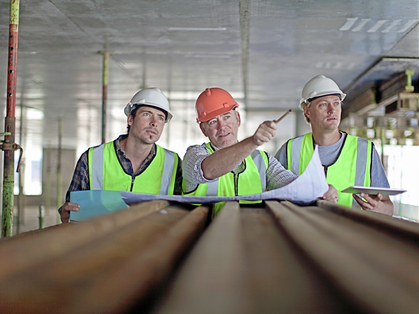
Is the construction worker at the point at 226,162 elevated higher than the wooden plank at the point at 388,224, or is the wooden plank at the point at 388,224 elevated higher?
the construction worker at the point at 226,162

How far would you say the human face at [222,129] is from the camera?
3.18 m

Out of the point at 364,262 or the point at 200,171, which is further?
the point at 200,171

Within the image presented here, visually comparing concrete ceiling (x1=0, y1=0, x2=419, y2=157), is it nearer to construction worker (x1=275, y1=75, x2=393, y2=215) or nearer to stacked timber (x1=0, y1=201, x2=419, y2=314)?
construction worker (x1=275, y1=75, x2=393, y2=215)

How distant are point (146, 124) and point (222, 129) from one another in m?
0.97

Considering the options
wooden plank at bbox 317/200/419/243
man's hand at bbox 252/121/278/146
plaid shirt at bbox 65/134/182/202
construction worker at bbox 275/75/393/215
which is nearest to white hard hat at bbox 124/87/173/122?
plaid shirt at bbox 65/134/182/202

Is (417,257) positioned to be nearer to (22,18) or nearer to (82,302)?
(82,302)

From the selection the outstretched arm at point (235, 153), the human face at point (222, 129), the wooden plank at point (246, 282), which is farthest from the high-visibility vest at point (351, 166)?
the wooden plank at point (246, 282)

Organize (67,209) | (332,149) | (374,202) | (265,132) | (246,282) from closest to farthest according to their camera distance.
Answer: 1. (246,282)
2. (265,132)
3. (374,202)
4. (67,209)
5. (332,149)

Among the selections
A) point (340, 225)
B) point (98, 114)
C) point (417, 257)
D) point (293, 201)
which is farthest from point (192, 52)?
point (98, 114)

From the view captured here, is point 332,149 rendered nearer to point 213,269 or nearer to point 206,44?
point 213,269

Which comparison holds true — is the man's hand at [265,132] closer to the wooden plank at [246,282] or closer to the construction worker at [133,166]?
the wooden plank at [246,282]

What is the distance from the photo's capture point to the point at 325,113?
365 centimetres

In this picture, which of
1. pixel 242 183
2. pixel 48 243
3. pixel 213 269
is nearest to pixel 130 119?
pixel 242 183

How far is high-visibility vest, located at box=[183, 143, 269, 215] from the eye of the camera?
296cm
